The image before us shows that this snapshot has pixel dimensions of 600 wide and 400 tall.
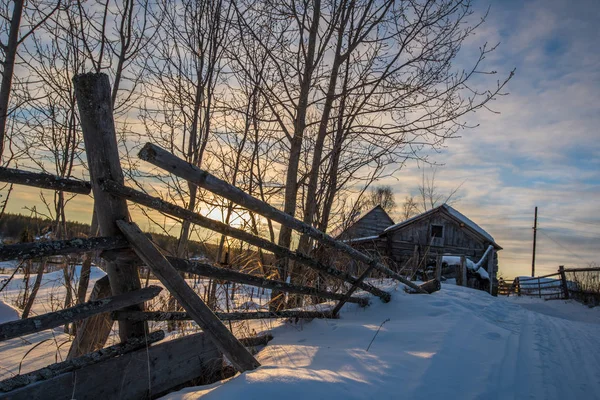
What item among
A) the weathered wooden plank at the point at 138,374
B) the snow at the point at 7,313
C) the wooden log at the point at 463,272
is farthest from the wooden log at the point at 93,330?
the wooden log at the point at 463,272

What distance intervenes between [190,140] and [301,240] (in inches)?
92.3

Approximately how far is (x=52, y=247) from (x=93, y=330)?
107 centimetres

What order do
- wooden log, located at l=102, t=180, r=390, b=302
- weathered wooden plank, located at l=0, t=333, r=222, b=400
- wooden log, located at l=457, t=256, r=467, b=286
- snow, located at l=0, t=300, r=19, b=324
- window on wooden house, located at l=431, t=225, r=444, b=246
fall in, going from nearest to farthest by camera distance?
weathered wooden plank, located at l=0, t=333, r=222, b=400 < wooden log, located at l=102, t=180, r=390, b=302 < snow, located at l=0, t=300, r=19, b=324 < wooden log, located at l=457, t=256, r=467, b=286 < window on wooden house, located at l=431, t=225, r=444, b=246

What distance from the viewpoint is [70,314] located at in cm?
211

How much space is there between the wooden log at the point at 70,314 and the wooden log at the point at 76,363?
23cm

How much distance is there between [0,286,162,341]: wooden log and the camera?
1.89 m

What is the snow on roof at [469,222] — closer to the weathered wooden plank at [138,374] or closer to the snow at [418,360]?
the snow at [418,360]

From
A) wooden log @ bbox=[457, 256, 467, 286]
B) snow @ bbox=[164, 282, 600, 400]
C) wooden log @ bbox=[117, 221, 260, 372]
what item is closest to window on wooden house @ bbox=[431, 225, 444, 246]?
wooden log @ bbox=[457, 256, 467, 286]

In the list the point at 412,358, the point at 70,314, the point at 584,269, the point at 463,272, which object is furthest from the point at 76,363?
the point at 584,269

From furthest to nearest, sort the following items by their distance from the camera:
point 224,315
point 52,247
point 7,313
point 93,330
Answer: point 7,313
point 224,315
point 93,330
point 52,247

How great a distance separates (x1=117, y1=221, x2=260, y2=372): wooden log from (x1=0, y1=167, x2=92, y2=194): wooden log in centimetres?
37

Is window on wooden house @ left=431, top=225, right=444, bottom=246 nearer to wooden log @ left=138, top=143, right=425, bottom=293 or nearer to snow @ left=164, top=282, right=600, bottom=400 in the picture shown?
snow @ left=164, top=282, right=600, bottom=400

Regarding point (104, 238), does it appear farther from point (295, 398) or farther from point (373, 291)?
point (373, 291)

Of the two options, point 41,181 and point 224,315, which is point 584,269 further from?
point 41,181
